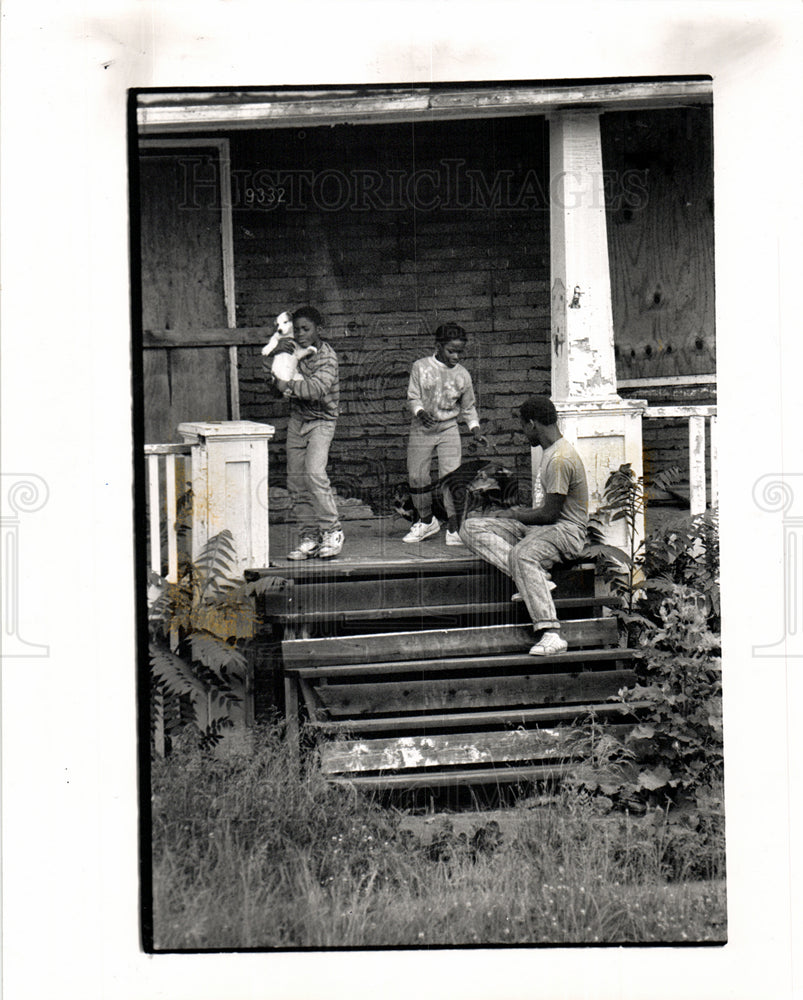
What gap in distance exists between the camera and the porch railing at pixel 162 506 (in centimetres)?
455

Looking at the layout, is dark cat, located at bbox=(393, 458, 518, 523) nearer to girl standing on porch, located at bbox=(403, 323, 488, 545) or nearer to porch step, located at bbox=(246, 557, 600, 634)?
girl standing on porch, located at bbox=(403, 323, 488, 545)

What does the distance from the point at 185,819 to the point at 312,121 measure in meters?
2.96

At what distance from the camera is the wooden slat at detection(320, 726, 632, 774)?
4625mm

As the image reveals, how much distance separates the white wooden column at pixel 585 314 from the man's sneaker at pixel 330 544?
1.10 meters

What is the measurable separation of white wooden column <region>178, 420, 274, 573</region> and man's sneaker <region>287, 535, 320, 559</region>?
0.12m

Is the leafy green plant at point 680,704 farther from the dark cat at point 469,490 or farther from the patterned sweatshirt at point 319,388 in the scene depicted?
the patterned sweatshirt at point 319,388

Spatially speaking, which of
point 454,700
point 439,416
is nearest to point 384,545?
point 439,416

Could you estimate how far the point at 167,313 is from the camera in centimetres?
486

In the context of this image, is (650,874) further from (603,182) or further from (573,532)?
(603,182)

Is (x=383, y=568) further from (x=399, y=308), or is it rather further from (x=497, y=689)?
(x=399, y=308)

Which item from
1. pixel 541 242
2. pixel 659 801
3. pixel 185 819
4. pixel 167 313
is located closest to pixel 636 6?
pixel 541 242


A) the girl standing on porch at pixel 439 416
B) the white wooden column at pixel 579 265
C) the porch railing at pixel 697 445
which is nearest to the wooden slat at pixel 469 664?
the girl standing on porch at pixel 439 416

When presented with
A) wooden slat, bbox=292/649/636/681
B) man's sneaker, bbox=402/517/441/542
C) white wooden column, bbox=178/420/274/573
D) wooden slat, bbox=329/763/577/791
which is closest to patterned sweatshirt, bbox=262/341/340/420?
white wooden column, bbox=178/420/274/573

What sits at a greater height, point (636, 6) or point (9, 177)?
point (636, 6)
